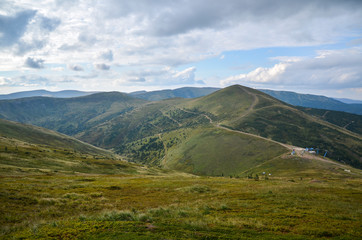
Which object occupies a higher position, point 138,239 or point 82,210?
point 138,239

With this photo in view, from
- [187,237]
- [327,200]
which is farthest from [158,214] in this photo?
[327,200]

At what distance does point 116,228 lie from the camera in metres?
16.3

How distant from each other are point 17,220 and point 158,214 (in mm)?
14388

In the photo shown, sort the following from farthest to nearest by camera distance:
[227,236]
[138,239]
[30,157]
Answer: [30,157]
[227,236]
[138,239]

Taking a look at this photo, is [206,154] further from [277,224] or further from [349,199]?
[277,224]

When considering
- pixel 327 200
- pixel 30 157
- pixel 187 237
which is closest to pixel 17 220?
pixel 187 237

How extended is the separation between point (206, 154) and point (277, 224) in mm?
172584

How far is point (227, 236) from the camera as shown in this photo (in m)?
14.9

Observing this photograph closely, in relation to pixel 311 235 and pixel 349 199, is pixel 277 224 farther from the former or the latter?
pixel 349 199

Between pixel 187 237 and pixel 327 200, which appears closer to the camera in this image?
pixel 187 237

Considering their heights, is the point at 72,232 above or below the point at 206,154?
above

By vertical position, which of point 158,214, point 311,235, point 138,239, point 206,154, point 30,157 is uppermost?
point 138,239

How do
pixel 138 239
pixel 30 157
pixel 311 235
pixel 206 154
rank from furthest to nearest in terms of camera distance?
pixel 206 154 < pixel 30 157 < pixel 311 235 < pixel 138 239

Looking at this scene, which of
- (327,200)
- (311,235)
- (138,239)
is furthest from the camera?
(327,200)
